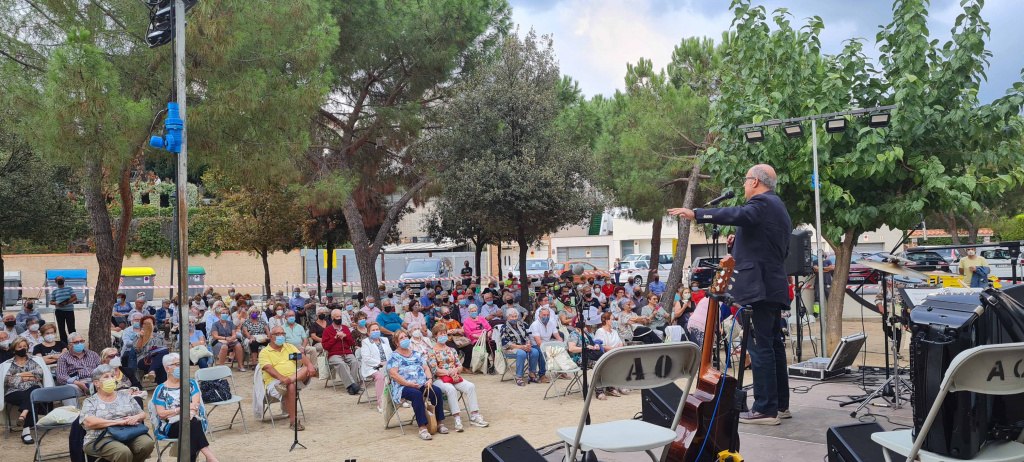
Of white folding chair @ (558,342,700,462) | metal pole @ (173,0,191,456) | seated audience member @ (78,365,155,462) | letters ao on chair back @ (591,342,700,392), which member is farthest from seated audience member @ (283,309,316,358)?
letters ao on chair back @ (591,342,700,392)

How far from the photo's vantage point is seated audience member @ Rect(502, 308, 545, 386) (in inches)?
416

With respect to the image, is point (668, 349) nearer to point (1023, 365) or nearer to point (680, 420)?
point (680, 420)

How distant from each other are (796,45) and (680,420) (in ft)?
25.1

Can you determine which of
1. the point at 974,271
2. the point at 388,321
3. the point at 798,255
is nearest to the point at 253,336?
the point at 388,321

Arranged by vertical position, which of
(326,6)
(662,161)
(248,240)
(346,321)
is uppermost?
(326,6)

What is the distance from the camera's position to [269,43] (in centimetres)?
1031

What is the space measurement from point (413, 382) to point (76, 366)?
3973mm

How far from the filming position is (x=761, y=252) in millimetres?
4574

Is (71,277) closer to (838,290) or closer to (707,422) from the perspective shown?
(838,290)

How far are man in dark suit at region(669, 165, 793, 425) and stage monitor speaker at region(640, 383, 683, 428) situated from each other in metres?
0.52

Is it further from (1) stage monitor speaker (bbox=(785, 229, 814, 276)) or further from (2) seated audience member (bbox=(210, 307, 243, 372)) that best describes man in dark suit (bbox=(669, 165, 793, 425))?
(2) seated audience member (bbox=(210, 307, 243, 372))

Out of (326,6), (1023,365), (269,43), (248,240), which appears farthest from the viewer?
(248,240)

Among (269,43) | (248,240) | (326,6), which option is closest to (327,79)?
(269,43)

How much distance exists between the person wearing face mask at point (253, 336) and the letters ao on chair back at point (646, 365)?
32.1ft
